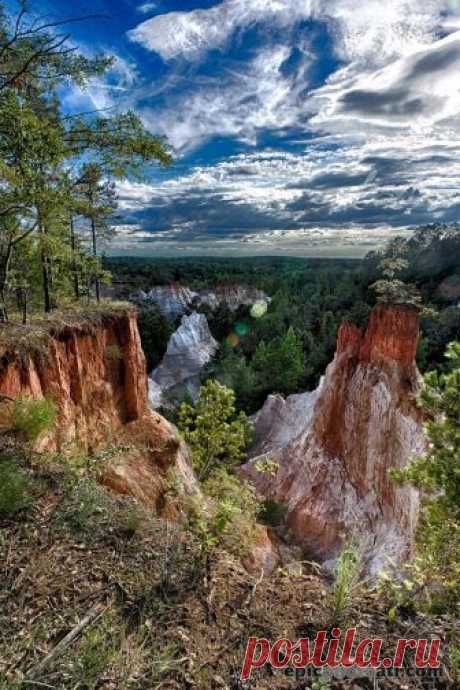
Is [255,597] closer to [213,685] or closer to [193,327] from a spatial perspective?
[213,685]

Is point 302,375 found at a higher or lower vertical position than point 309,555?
higher

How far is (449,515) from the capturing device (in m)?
4.59

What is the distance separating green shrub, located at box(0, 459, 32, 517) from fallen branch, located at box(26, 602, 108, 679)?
4.31 feet

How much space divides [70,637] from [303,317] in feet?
137

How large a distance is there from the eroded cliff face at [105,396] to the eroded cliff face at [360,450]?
273 inches

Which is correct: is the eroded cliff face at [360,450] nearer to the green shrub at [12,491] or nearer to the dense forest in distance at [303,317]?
the dense forest in distance at [303,317]

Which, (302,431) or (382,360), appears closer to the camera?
(382,360)

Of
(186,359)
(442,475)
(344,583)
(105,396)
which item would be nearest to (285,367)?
(186,359)

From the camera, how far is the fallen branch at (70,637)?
2.13m

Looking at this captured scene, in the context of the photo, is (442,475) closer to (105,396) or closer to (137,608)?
(137,608)

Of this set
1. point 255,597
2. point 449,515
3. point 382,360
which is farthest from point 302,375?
point 255,597

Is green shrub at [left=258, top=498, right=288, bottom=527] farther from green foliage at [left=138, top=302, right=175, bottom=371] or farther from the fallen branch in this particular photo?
green foliage at [left=138, top=302, right=175, bottom=371]

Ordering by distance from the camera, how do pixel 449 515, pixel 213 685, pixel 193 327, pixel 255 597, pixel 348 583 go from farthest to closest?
pixel 193 327, pixel 449 515, pixel 255 597, pixel 348 583, pixel 213 685

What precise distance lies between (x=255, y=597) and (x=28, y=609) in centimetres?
164
